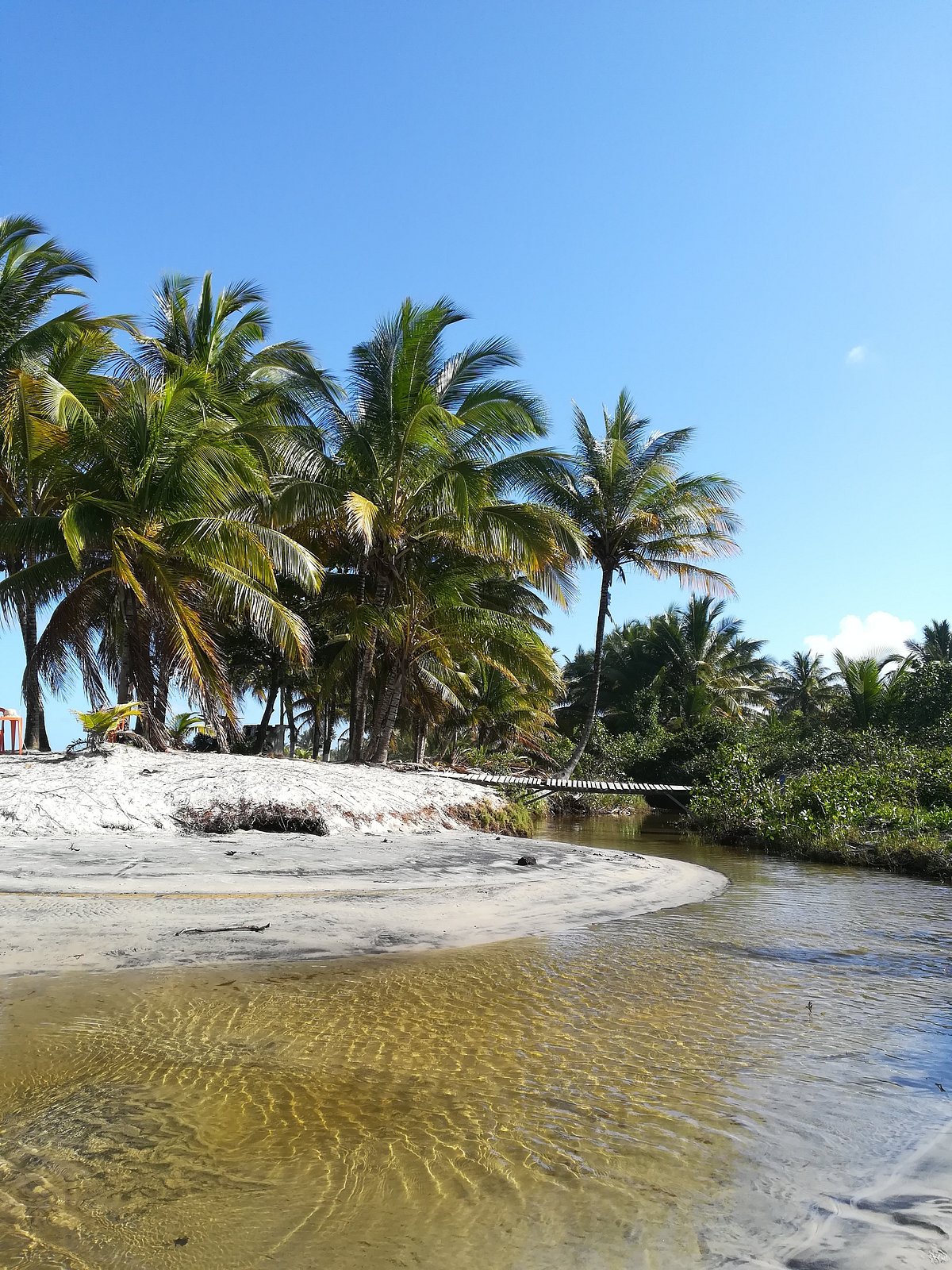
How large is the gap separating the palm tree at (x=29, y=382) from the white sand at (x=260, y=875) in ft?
16.8

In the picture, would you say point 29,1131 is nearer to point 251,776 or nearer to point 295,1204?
point 295,1204

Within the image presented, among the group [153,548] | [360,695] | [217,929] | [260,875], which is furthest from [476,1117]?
[360,695]

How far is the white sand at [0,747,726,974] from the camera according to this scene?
5.28m

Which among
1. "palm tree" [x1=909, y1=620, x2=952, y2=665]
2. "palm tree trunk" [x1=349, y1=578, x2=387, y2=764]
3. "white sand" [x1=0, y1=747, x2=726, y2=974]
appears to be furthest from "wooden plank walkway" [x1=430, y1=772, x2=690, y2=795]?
"palm tree" [x1=909, y1=620, x2=952, y2=665]

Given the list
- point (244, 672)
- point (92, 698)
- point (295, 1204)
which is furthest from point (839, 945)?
point (244, 672)

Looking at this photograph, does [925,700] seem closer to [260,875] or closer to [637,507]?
[637,507]

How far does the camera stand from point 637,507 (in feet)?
69.6

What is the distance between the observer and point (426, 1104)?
313 cm

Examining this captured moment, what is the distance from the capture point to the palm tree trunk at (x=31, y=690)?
13891mm

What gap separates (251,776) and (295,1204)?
812 centimetres

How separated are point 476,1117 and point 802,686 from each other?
159 ft

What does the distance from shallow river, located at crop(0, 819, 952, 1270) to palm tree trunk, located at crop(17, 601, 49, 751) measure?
11.1m

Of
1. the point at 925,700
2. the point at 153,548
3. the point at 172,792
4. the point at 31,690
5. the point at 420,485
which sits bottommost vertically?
the point at 172,792

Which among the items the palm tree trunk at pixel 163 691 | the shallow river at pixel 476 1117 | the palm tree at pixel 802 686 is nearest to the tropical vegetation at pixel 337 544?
the palm tree trunk at pixel 163 691
